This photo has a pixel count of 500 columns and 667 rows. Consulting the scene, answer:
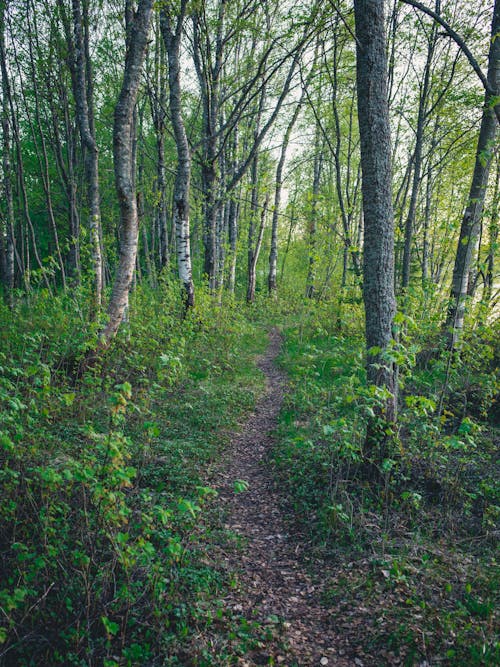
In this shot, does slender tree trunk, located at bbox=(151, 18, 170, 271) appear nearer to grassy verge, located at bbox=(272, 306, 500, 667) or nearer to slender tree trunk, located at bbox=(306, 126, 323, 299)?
slender tree trunk, located at bbox=(306, 126, 323, 299)

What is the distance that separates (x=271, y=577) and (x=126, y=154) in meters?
7.20

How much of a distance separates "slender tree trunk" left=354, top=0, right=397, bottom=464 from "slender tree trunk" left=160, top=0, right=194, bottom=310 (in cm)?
662

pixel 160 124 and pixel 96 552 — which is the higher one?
pixel 160 124

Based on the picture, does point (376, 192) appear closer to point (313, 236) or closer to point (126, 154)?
point (126, 154)

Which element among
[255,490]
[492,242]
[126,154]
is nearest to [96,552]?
[255,490]

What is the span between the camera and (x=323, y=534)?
437cm

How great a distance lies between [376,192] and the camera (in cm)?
471

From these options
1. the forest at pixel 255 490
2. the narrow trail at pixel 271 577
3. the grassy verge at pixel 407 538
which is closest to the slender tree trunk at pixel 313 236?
the forest at pixel 255 490

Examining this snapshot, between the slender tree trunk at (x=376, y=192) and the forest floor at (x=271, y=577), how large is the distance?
1.59 metres

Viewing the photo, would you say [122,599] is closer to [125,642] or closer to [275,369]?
[125,642]

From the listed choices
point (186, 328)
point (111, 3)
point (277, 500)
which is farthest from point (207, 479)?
point (111, 3)

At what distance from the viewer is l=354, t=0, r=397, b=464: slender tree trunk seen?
451cm

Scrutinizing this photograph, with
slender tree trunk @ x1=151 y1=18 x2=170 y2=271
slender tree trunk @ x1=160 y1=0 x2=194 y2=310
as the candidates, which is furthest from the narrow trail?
slender tree trunk @ x1=151 y1=18 x2=170 y2=271

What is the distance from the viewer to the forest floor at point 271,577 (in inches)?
120
